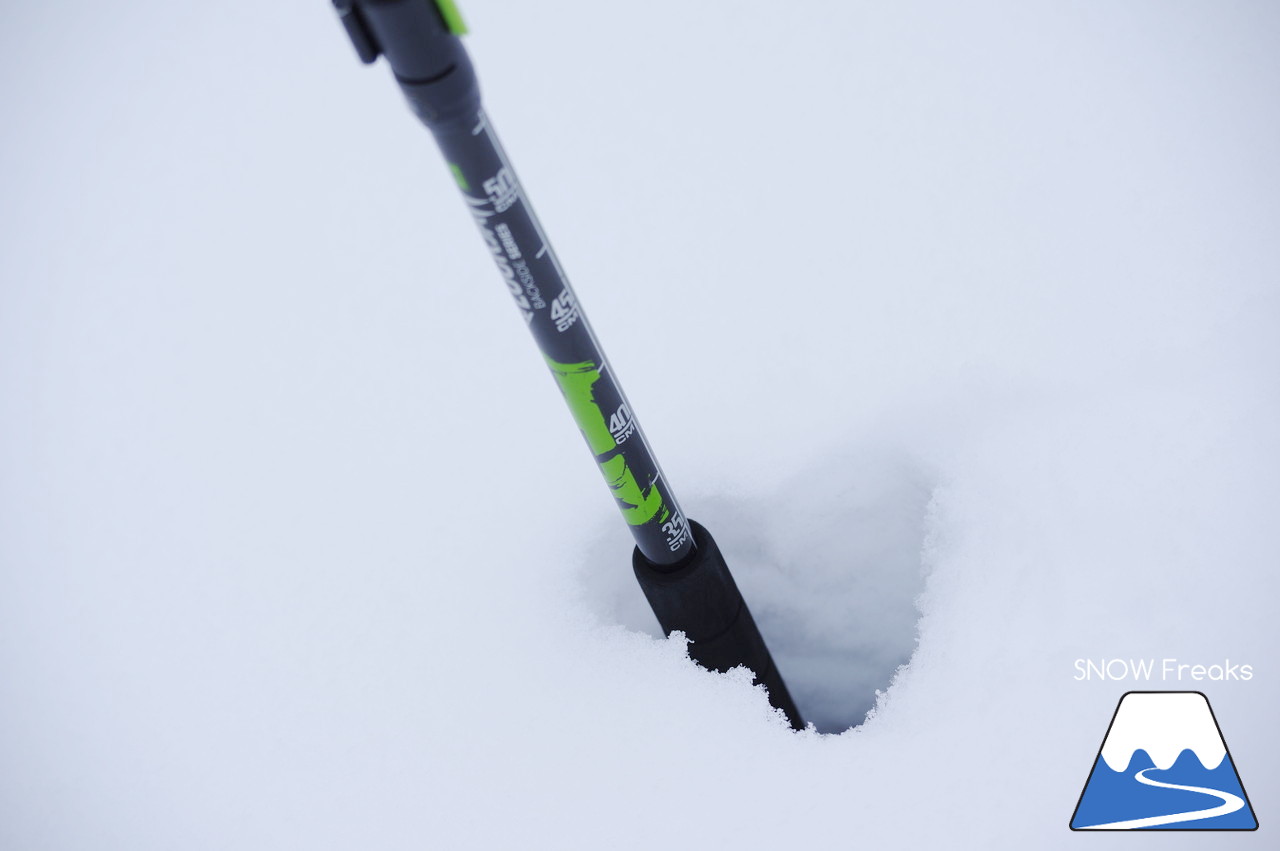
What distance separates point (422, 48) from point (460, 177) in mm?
102

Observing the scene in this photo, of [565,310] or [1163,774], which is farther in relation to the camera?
[1163,774]

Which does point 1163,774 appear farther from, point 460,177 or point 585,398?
point 460,177

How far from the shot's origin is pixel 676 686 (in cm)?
85

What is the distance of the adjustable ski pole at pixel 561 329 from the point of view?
486 mm

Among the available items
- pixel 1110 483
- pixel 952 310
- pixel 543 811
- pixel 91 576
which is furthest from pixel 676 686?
pixel 91 576

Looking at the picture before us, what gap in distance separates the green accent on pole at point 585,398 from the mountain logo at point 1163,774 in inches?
22.3

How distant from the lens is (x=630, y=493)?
31.1 inches

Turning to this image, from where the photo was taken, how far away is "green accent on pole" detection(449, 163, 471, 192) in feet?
1.84

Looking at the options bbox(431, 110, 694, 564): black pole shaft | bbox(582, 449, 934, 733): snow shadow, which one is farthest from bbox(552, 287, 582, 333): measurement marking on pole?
bbox(582, 449, 934, 733): snow shadow

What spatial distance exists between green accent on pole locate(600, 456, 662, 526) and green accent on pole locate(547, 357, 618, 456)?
0.02m

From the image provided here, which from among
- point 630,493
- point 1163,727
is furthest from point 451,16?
point 1163,727

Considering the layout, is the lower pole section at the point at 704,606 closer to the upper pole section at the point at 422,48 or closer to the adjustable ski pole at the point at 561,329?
the adjustable ski pole at the point at 561,329

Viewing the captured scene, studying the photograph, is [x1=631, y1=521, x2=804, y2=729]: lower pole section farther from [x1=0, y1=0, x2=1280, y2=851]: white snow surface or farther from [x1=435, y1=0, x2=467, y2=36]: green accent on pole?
[x1=435, y1=0, x2=467, y2=36]: green accent on pole

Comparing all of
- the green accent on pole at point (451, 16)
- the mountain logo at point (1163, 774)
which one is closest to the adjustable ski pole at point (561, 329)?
the green accent on pole at point (451, 16)
